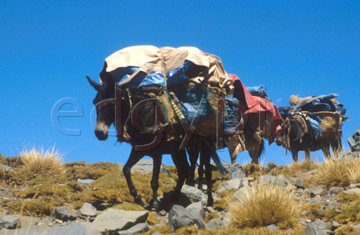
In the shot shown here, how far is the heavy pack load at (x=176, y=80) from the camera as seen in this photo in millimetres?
9672

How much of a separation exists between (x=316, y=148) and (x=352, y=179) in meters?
8.83

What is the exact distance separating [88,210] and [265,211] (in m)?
3.86

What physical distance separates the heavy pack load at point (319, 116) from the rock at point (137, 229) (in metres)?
12.4

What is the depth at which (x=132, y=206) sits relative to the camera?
31.3 feet

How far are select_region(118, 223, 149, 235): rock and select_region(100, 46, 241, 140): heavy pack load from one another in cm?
200

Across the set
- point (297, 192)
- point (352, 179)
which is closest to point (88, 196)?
point (297, 192)

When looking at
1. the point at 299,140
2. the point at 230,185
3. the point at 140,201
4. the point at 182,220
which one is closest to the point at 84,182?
the point at 140,201

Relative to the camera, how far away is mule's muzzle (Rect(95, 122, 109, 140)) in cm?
930

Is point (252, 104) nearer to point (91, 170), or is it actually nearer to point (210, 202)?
point (210, 202)

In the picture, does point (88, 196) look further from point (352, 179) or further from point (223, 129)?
point (352, 179)

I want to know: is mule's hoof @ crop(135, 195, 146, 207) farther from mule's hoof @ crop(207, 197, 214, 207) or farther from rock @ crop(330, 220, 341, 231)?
rock @ crop(330, 220, 341, 231)

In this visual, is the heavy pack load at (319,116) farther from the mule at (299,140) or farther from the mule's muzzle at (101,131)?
the mule's muzzle at (101,131)

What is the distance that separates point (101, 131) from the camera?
9289 mm

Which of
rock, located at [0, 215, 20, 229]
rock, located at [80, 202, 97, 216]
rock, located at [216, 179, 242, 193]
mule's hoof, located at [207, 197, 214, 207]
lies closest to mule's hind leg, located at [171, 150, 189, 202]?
mule's hoof, located at [207, 197, 214, 207]
